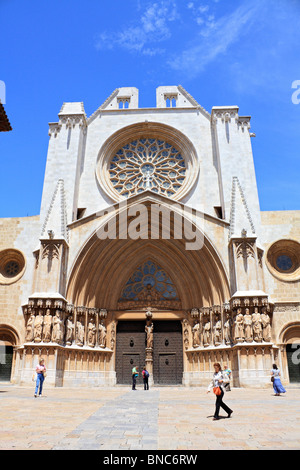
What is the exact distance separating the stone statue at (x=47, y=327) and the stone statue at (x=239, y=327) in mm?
8083

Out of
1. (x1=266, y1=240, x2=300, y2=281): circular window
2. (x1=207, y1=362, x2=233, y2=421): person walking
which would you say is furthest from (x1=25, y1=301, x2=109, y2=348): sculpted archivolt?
(x1=207, y1=362, x2=233, y2=421): person walking

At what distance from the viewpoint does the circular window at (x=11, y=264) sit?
20475 millimetres

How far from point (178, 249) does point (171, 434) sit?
1453cm

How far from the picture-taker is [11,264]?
68.9ft

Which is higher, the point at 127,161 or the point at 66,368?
the point at 127,161

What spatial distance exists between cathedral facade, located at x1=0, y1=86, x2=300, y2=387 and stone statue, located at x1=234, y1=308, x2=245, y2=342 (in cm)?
6

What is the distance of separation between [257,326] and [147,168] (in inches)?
464

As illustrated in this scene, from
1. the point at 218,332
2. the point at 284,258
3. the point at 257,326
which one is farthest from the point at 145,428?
the point at 284,258

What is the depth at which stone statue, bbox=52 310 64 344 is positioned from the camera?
1631 centimetres

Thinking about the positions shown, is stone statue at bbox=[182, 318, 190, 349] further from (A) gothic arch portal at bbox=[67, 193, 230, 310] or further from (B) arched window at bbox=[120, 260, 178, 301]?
(B) arched window at bbox=[120, 260, 178, 301]

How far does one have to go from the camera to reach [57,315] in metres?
16.6

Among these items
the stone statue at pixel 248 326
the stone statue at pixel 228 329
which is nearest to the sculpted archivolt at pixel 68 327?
the stone statue at pixel 228 329
